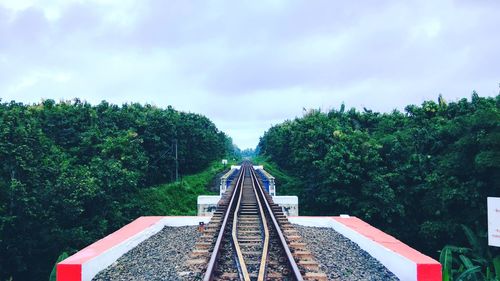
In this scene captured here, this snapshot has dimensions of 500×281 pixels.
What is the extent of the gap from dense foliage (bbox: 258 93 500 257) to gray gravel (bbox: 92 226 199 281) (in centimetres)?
1115

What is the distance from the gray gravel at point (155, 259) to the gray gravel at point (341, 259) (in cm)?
284

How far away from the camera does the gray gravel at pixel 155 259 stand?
631 cm

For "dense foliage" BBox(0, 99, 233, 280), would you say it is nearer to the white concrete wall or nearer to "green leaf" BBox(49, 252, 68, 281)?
"green leaf" BBox(49, 252, 68, 281)

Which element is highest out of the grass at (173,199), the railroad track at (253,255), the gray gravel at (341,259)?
the railroad track at (253,255)

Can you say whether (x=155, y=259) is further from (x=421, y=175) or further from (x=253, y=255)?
(x=421, y=175)

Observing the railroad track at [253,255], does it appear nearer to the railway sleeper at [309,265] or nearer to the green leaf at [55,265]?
the railway sleeper at [309,265]

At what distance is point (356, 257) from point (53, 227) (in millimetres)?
14388

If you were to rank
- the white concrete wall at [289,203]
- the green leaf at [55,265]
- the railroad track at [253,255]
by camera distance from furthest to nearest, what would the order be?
the white concrete wall at [289,203] → the green leaf at [55,265] → the railroad track at [253,255]

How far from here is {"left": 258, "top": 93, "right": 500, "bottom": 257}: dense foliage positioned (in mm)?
14344

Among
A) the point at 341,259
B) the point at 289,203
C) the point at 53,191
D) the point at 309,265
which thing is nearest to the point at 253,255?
the point at 309,265

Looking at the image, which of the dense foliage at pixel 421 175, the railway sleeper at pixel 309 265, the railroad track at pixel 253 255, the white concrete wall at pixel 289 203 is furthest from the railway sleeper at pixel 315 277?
the dense foliage at pixel 421 175

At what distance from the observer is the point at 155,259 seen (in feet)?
24.1

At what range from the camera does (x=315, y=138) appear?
24.3 m

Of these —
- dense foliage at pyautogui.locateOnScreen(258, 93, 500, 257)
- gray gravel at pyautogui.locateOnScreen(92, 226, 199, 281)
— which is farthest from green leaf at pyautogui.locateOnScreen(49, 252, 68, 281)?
dense foliage at pyautogui.locateOnScreen(258, 93, 500, 257)
